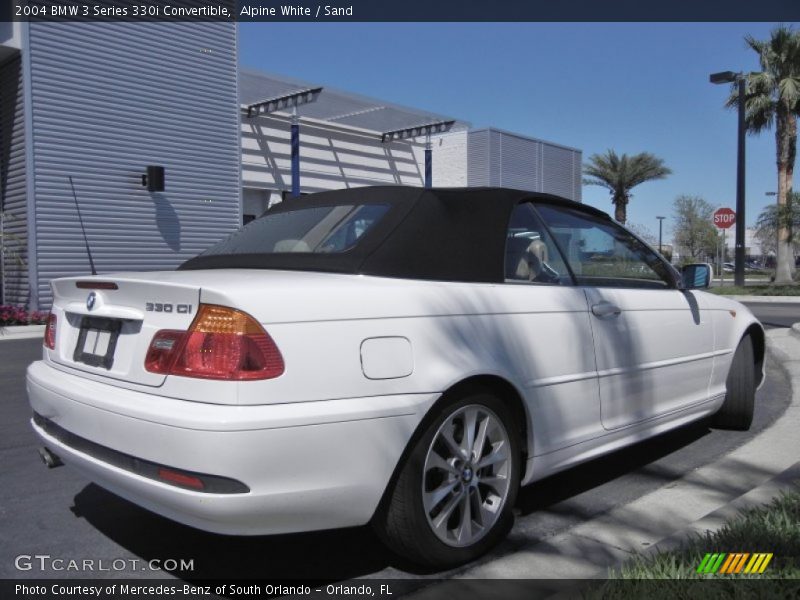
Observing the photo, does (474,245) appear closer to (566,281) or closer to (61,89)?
(566,281)

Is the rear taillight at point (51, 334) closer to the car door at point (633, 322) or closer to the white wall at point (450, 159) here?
the car door at point (633, 322)

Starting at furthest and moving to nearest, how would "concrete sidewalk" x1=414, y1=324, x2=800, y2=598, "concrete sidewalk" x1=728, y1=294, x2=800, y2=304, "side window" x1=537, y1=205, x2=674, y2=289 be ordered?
"concrete sidewalk" x1=728, y1=294, x2=800, y2=304 < "side window" x1=537, y1=205, x2=674, y2=289 < "concrete sidewalk" x1=414, y1=324, x2=800, y2=598

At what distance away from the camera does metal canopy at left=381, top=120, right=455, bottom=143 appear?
24.5m

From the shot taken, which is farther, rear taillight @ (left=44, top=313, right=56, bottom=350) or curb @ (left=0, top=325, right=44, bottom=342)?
curb @ (left=0, top=325, right=44, bottom=342)

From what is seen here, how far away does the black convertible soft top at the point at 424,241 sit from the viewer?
3.01 meters

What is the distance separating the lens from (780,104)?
1058 inches

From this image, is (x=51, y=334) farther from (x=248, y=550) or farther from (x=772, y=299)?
(x=772, y=299)

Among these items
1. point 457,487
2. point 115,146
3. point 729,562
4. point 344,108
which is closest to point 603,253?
point 457,487

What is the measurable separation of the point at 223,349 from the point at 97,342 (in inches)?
32.8

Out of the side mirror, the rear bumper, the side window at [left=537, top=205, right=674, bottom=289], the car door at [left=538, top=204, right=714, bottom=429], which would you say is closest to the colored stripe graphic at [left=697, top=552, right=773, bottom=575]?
the car door at [left=538, top=204, right=714, bottom=429]

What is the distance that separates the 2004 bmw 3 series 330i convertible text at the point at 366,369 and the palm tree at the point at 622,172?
34063 mm

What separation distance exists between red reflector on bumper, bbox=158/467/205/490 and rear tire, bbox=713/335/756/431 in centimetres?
372

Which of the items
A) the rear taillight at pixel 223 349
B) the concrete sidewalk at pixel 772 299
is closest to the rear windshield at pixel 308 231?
the rear taillight at pixel 223 349

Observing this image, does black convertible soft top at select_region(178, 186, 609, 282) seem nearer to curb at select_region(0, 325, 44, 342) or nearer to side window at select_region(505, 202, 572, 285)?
side window at select_region(505, 202, 572, 285)
